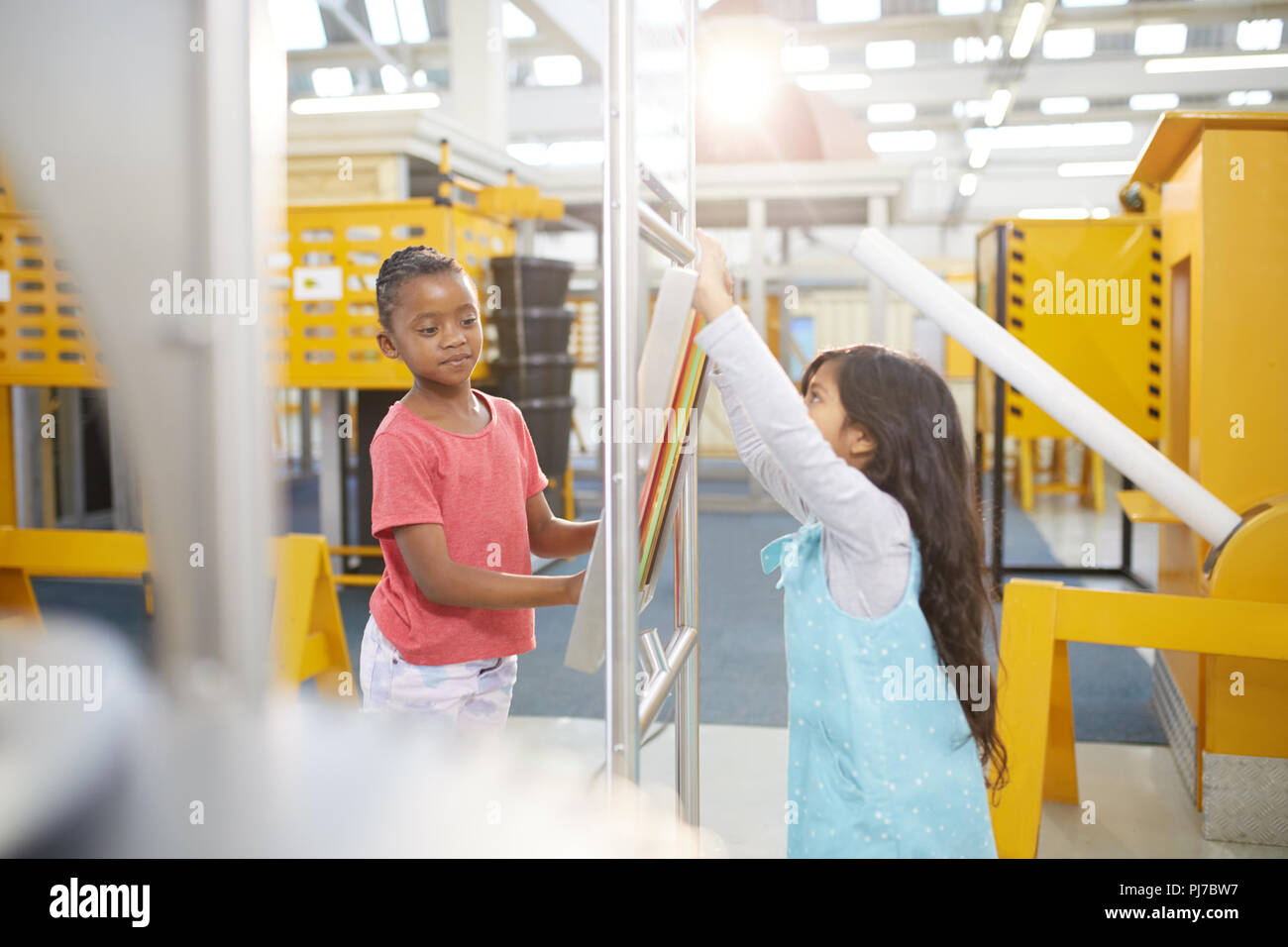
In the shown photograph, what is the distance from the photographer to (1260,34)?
10109mm

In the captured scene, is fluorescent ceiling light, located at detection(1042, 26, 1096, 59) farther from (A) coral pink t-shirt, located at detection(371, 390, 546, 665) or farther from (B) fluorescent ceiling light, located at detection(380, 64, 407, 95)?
(A) coral pink t-shirt, located at detection(371, 390, 546, 665)

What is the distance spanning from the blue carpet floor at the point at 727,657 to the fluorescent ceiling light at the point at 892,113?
26.5ft

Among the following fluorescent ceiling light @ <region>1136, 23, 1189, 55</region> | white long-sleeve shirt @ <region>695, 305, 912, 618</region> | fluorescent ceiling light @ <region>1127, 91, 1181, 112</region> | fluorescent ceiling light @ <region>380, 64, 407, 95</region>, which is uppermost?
fluorescent ceiling light @ <region>1136, 23, 1189, 55</region>

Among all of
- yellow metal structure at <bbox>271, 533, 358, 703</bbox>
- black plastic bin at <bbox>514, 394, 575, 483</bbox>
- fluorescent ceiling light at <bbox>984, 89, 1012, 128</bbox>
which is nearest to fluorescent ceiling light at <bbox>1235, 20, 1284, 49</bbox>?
fluorescent ceiling light at <bbox>984, 89, 1012, 128</bbox>

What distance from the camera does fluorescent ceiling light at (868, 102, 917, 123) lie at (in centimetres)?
→ 1223

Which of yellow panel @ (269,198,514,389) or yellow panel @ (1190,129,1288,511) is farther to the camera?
yellow panel @ (269,198,514,389)

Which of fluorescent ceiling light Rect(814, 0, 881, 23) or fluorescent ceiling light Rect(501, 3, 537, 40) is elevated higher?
fluorescent ceiling light Rect(814, 0, 881, 23)

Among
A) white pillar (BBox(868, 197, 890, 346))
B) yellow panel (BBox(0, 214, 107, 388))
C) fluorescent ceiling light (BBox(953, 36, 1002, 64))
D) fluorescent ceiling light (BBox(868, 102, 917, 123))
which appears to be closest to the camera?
yellow panel (BBox(0, 214, 107, 388))

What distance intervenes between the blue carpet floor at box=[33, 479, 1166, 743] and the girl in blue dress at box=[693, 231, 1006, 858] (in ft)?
4.31

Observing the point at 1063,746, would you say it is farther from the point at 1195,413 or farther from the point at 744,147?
the point at 744,147

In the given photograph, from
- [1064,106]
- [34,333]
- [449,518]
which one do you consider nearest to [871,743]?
[449,518]

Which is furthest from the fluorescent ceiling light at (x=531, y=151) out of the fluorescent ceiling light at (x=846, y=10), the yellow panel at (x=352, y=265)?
the yellow panel at (x=352, y=265)

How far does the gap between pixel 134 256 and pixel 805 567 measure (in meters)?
0.94

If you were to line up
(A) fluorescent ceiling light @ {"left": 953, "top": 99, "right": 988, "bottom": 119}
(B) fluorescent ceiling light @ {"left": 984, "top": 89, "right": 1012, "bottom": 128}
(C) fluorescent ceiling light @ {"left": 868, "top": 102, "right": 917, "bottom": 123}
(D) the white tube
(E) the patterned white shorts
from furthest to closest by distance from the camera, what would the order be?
(C) fluorescent ceiling light @ {"left": 868, "top": 102, "right": 917, "bottom": 123}
(A) fluorescent ceiling light @ {"left": 953, "top": 99, "right": 988, "bottom": 119}
(B) fluorescent ceiling light @ {"left": 984, "top": 89, "right": 1012, "bottom": 128}
(D) the white tube
(E) the patterned white shorts
